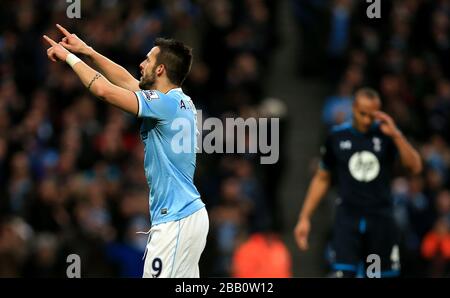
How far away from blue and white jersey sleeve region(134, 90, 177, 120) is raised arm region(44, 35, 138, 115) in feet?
0.18

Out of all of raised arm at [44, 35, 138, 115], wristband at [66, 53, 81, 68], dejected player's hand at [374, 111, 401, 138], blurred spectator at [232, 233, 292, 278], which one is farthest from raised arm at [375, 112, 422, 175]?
blurred spectator at [232, 233, 292, 278]

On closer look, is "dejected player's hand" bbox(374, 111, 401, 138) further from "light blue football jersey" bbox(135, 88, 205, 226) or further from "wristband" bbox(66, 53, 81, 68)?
"wristband" bbox(66, 53, 81, 68)

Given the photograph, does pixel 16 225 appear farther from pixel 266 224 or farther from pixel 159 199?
pixel 159 199

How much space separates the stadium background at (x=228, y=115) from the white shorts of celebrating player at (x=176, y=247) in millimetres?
5063

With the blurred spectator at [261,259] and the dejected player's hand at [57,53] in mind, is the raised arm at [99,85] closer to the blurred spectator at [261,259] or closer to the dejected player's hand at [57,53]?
the dejected player's hand at [57,53]

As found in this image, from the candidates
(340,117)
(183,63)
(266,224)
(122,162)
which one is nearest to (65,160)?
(122,162)

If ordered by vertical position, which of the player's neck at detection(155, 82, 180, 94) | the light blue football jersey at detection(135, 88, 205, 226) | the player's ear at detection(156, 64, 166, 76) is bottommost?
the light blue football jersey at detection(135, 88, 205, 226)

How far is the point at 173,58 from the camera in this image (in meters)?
8.01

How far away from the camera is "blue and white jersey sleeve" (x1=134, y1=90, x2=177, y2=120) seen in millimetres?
7672

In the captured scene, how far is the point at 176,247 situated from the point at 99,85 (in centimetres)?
133

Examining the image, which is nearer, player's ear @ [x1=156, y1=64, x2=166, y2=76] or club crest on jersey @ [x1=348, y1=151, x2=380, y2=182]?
player's ear @ [x1=156, y1=64, x2=166, y2=76]

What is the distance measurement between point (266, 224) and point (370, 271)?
3.61 meters

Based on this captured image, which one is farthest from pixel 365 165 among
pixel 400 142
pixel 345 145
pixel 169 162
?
pixel 169 162

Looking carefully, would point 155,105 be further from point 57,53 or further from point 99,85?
point 57,53
